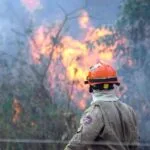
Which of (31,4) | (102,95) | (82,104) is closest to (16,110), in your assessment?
(82,104)

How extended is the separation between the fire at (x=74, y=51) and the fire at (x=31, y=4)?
1.32ft

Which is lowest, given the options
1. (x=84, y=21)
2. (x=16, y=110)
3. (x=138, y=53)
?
(x=16, y=110)

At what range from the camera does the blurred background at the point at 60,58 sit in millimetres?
8055

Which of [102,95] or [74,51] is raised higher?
[74,51]

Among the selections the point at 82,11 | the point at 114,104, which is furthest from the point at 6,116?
the point at 114,104

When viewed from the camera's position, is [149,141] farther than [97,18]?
No

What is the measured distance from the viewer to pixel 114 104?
12.3ft

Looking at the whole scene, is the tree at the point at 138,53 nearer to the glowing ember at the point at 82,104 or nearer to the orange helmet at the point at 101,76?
the glowing ember at the point at 82,104

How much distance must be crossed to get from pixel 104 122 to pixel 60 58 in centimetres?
497

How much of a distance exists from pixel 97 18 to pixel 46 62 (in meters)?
1.21

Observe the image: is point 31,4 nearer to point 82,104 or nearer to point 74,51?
point 74,51

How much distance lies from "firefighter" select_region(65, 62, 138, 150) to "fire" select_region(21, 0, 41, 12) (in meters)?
5.22

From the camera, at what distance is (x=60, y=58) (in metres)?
8.49

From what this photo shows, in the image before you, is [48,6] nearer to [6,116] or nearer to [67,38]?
[67,38]
